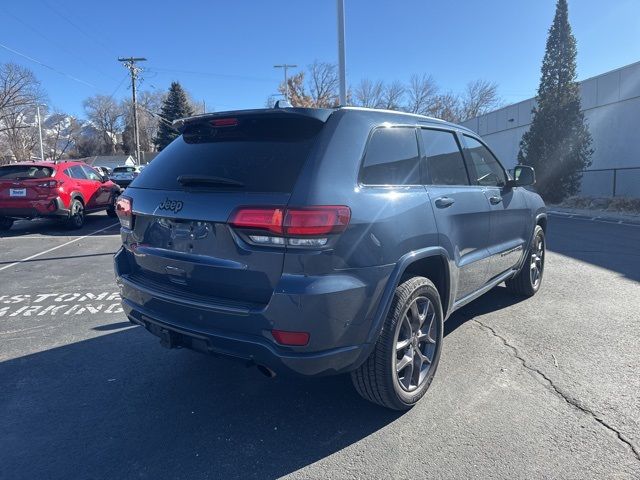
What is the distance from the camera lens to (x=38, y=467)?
247 cm

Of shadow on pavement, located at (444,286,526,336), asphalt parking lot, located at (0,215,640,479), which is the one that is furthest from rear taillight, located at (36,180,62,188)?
shadow on pavement, located at (444,286,526,336)

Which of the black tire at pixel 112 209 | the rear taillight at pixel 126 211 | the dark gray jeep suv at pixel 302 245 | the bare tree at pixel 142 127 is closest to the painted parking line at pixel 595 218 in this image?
the dark gray jeep suv at pixel 302 245

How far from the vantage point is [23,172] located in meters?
10.5

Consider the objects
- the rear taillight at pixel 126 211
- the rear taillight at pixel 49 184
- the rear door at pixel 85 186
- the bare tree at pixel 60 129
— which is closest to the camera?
the rear taillight at pixel 126 211

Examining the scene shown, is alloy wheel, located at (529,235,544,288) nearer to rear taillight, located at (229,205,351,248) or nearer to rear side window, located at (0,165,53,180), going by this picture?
rear taillight, located at (229,205,351,248)

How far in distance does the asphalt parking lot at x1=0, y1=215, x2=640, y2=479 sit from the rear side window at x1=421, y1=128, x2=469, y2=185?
147 centimetres

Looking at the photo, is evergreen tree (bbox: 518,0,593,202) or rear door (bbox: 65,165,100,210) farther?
evergreen tree (bbox: 518,0,593,202)

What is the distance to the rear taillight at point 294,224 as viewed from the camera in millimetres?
2365

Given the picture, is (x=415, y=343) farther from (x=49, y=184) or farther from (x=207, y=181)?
(x=49, y=184)

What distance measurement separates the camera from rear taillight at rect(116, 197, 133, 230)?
3180mm

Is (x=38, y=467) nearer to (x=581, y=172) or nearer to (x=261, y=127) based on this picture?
(x=261, y=127)

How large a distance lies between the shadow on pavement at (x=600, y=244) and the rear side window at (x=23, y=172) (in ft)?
36.8

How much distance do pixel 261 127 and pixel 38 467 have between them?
2.28m

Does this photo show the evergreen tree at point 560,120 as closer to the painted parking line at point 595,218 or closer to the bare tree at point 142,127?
Answer: the painted parking line at point 595,218
